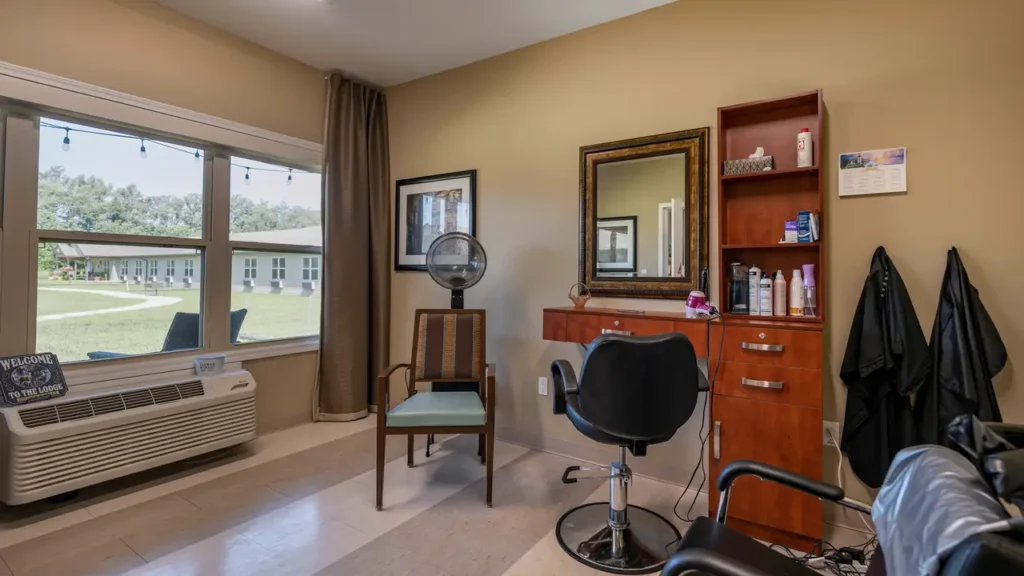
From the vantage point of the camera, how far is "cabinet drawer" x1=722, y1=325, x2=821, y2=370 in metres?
1.84

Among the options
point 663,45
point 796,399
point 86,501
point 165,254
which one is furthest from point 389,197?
point 796,399

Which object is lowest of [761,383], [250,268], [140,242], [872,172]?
[761,383]

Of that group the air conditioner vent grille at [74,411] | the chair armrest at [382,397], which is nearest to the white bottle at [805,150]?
the chair armrest at [382,397]

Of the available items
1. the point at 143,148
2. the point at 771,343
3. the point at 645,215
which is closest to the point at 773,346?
the point at 771,343

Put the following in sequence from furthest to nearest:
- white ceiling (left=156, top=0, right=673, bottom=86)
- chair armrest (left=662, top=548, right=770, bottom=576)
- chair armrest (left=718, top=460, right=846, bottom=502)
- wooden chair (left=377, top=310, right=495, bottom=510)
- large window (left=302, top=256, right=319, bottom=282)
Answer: large window (left=302, top=256, right=319, bottom=282) < white ceiling (left=156, top=0, right=673, bottom=86) < wooden chair (left=377, top=310, right=495, bottom=510) < chair armrest (left=718, top=460, right=846, bottom=502) < chair armrest (left=662, top=548, right=770, bottom=576)

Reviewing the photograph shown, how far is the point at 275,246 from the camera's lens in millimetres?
3322

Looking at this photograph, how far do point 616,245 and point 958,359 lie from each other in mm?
1548

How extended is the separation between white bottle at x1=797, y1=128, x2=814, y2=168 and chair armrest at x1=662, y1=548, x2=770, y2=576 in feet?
5.90

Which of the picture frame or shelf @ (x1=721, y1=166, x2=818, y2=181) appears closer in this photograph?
shelf @ (x1=721, y1=166, x2=818, y2=181)

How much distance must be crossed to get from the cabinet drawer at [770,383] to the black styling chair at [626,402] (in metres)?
0.37

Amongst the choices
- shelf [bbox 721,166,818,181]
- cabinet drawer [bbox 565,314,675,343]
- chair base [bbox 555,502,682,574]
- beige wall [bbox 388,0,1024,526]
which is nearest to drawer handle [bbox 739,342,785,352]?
cabinet drawer [bbox 565,314,675,343]

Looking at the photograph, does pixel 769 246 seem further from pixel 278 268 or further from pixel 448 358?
pixel 278 268

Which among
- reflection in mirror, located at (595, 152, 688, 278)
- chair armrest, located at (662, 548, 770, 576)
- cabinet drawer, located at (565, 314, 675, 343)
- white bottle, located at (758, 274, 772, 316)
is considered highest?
reflection in mirror, located at (595, 152, 688, 278)

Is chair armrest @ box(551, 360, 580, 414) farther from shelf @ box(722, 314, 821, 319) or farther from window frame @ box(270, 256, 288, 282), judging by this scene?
window frame @ box(270, 256, 288, 282)
